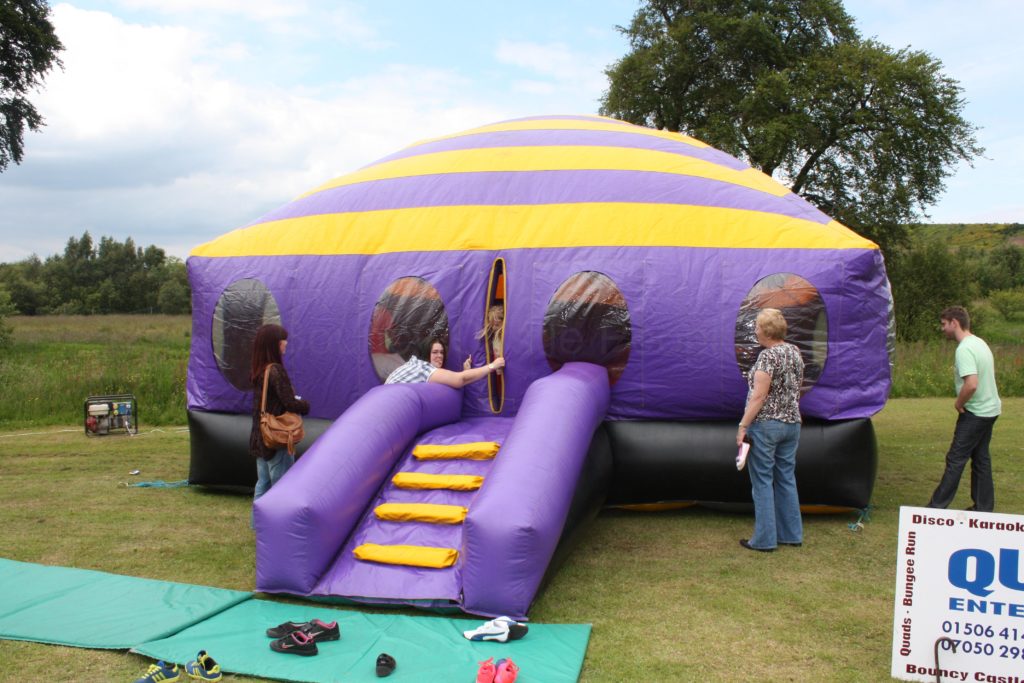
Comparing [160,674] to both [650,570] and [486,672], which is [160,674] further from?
[650,570]

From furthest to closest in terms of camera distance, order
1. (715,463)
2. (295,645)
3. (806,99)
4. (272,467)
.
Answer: (806,99) < (715,463) < (272,467) < (295,645)

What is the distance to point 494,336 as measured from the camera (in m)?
6.24

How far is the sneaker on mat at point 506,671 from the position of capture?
324cm

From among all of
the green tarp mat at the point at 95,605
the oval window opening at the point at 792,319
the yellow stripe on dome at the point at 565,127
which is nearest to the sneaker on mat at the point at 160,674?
the green tarp mat at the point at 95,605

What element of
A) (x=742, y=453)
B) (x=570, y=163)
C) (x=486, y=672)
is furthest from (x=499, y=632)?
(x=570, y=163)

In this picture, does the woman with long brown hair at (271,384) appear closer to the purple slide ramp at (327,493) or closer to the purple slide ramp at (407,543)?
the purple slide ramp at (327,493)

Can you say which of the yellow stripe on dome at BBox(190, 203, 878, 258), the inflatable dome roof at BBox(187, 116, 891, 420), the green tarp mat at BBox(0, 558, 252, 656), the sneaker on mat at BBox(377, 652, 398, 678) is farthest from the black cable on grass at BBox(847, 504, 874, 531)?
the green tarp mat at BBox(0, 558, 252, 656)

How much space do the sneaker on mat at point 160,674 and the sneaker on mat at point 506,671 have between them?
1262 mm

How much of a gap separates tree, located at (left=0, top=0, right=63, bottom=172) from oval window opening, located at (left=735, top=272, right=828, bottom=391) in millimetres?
16232

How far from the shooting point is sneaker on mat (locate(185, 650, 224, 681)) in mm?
3342

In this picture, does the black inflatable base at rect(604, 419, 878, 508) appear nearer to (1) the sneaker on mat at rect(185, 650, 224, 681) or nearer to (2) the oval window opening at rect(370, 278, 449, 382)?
(2) the oval window opening at rect(370, 278, 449, 382)

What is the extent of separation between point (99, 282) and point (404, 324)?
52012 millimetres

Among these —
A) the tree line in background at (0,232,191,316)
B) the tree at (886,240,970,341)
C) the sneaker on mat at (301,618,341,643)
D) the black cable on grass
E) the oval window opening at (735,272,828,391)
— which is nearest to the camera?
the sneaker on mat at (301,618,341,643)

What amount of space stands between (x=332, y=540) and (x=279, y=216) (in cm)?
356
